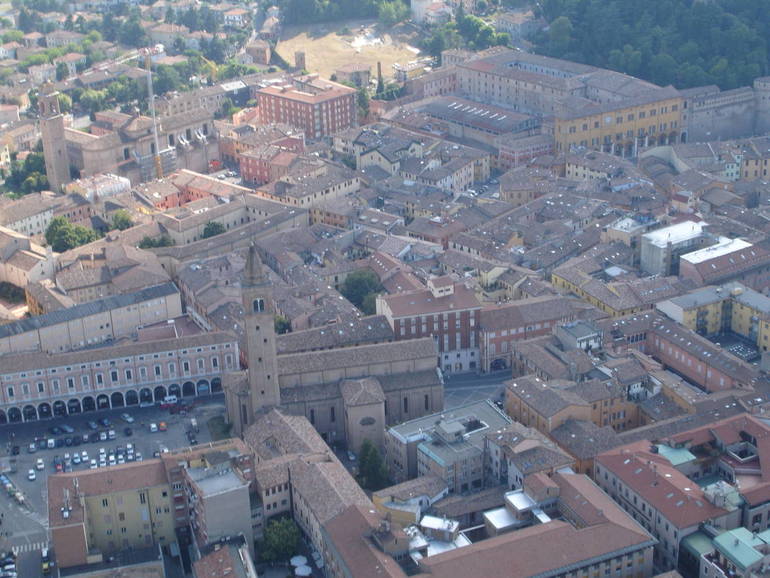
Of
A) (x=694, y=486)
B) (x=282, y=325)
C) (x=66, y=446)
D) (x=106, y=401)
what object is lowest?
(x=66, y=446)

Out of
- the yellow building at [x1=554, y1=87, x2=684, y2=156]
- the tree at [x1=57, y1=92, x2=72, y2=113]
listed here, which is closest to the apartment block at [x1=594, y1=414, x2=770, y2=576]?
the yellow building at [x1=554, y1=87, x2=684, y2=156]

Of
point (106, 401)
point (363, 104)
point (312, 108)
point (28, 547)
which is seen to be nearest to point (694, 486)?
point (28, 547)

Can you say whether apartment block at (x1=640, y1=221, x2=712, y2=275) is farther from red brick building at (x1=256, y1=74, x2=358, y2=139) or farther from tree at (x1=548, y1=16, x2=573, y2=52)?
tree at (x1=548, y1=16, x2=573, y2=52)

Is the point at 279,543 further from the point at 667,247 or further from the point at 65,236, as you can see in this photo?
the point at 65,236

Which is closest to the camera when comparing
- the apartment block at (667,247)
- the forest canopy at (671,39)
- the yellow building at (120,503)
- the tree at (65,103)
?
the yellow building at (120,503)

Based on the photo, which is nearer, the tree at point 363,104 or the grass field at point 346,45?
the tree at point 363,104

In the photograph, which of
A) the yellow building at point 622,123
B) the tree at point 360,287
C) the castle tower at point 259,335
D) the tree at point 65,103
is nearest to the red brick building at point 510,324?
the tree at point 360,287

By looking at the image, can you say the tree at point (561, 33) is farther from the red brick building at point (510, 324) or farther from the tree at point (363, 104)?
the red brick building at point (510, 324)
